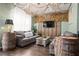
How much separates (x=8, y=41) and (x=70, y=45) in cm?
120

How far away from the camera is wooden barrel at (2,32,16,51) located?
2.28 metres

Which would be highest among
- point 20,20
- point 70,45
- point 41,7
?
point 41,7

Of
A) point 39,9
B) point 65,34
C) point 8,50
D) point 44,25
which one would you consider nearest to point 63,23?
point 65,34

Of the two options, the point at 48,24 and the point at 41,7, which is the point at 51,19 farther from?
the point at 41,7

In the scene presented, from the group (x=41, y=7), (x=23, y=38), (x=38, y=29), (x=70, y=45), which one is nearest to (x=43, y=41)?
(x=38, y=29)

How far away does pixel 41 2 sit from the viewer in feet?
7.48

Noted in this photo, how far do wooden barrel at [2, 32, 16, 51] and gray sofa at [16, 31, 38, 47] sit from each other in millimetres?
81

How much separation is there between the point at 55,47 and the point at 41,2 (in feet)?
2.97

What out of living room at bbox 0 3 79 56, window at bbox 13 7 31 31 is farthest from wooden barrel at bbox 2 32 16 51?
window at bbox 13 7 31 31

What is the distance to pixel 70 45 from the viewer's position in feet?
7.32

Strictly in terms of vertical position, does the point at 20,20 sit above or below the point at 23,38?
above

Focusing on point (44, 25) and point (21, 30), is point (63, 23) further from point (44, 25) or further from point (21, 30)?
point (21, 30)

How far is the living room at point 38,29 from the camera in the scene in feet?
Result: 7.33

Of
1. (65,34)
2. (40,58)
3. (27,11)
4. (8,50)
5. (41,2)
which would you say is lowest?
(40,58)
